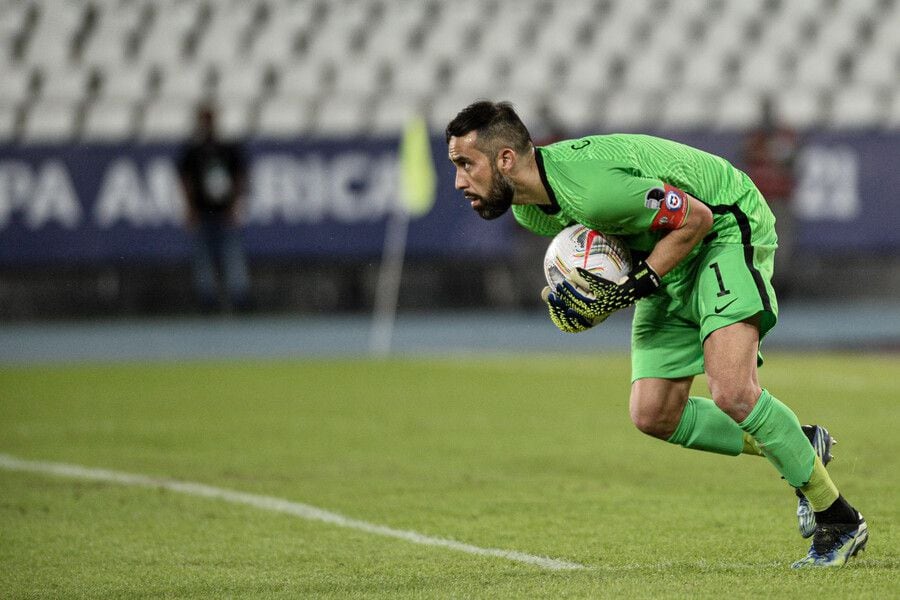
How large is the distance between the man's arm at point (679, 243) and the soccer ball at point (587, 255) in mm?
152

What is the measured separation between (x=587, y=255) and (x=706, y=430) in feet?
3.26

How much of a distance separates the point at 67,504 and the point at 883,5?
18298mm

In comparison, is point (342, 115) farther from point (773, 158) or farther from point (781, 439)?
point (781, 439)

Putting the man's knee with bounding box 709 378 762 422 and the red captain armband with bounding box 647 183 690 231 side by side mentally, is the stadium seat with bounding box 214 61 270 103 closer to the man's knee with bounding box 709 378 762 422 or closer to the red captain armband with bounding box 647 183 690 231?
the red captain armband with bounding box 647 183 690 231

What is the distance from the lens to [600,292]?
5.47m

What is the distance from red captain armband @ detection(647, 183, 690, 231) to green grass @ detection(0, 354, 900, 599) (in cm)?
122

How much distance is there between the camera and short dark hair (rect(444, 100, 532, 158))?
5398 millimetres

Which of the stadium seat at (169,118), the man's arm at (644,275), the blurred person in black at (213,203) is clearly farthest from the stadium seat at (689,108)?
the man's arm at (644,275)

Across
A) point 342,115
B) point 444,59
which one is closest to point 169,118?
point 342,115

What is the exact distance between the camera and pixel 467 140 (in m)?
5.42

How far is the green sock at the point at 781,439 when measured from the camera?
543 centimetres

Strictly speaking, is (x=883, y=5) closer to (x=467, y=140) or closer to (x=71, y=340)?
(x=71, y=340)

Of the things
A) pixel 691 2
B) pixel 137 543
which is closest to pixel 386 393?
pixel 137 543

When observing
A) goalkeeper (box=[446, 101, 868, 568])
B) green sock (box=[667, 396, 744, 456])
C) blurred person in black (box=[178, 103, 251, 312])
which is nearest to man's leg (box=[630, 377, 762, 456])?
green sock (box=[667, 396, 744, 456])
